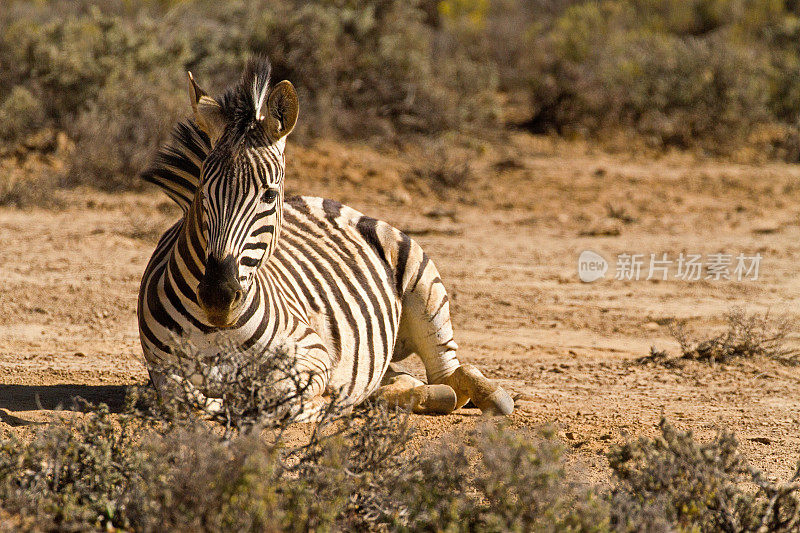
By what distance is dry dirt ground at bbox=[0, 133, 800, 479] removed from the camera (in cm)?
536

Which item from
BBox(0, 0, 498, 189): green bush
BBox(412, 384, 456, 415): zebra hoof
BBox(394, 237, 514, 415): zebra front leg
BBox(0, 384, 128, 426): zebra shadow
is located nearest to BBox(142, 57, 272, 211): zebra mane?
BBox(0, 384, 128, 426): zebra shadow

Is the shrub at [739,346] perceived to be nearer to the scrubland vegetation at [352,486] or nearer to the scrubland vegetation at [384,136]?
the scrubland vegetation at [384,136]

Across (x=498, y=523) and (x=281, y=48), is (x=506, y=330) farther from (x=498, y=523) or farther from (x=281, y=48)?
(x=281, y=48)

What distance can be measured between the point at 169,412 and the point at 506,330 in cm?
399

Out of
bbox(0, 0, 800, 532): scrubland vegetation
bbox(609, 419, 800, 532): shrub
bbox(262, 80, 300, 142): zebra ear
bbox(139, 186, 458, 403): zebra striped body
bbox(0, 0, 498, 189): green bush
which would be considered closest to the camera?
bbox(0, 0, 800, 532): scrubland vegetation

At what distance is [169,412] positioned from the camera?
11.8ft

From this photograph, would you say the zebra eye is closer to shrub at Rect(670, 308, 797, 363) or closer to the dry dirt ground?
the dry dirt ground

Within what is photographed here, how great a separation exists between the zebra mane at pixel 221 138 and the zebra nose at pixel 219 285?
0.51 metres

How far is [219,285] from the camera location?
3.83 meters

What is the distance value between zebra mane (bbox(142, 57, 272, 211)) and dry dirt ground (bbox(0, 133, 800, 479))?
969mm

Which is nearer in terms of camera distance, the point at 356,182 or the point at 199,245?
the point at 199,245

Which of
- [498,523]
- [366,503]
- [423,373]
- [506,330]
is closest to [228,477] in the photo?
[366,503]

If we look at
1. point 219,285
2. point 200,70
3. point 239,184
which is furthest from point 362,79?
point 219,285

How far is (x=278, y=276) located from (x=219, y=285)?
96cm
